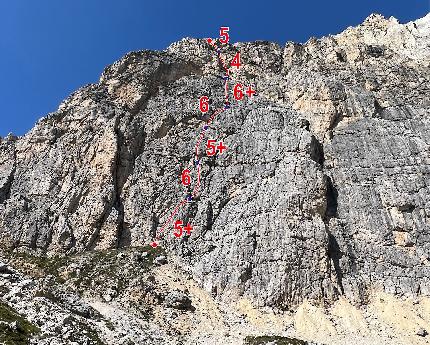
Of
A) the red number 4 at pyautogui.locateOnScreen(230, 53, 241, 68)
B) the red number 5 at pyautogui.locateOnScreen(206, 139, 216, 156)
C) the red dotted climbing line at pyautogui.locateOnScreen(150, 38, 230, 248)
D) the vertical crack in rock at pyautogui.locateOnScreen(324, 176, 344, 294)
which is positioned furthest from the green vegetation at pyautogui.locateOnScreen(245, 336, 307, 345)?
the red number 4 at pyautogui.locateOnScreen(230, 53, 241, 68)

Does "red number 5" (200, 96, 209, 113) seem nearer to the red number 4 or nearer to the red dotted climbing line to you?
the red dotted climbing line

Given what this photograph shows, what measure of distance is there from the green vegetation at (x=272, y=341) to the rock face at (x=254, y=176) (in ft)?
21.3

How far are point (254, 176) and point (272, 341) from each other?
1125 inches

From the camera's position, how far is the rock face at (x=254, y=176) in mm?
55562

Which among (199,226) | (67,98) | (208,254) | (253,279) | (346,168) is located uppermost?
(67,98)

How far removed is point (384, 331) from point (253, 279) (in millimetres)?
15620

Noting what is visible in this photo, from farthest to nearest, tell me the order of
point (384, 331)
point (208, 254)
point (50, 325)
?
point (208, 254) → point (384, 331) → point (50, 325)

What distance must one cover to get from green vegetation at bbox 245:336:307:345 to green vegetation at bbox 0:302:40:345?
69.2 feet

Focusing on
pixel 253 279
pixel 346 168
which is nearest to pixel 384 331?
pixel 253 279

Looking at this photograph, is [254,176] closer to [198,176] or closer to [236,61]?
[198,176]

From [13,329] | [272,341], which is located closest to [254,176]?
[272,341]

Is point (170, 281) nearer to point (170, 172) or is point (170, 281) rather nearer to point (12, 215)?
point (170, 172)

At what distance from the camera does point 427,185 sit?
63281 millimetres

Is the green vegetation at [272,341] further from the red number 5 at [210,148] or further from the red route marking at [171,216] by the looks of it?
the red number 5 at [210,148]
